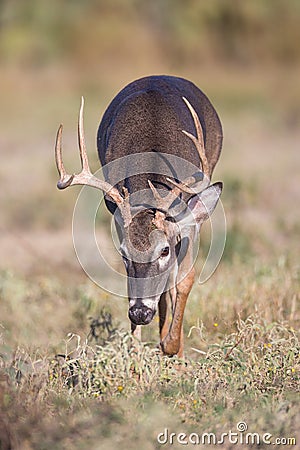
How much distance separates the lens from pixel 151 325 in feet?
23.2

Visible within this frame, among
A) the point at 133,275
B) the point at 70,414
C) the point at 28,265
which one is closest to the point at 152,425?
the point at 70,414

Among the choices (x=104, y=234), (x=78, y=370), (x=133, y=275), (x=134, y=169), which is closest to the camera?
(x=78, y=370)

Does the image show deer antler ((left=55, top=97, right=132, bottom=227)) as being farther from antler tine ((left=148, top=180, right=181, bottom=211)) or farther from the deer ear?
the deer ear

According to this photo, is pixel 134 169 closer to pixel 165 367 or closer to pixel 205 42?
pixel 165 367

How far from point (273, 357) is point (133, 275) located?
990mm

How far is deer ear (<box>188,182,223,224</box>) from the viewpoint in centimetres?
595

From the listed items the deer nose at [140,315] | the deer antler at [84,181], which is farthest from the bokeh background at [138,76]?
the deer nose at [140,315]

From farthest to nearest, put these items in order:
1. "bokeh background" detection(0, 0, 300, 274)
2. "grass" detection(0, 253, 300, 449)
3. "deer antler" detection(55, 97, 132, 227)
A: "bokeh background" detection(0, 0, 300, 274)
"deer antler" detection(55, 97, 132, 227)
"grass" detection(0, 253, 300, 449)

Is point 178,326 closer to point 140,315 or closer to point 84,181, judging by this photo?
point 140,315

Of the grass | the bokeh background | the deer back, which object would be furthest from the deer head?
the bokeh background

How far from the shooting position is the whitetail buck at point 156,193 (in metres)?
5.80

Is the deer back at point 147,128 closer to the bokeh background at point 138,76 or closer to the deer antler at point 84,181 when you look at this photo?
the deer antler at point 84,181

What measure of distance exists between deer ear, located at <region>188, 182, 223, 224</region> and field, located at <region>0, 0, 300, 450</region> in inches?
26.8

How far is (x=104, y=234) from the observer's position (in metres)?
10.3
